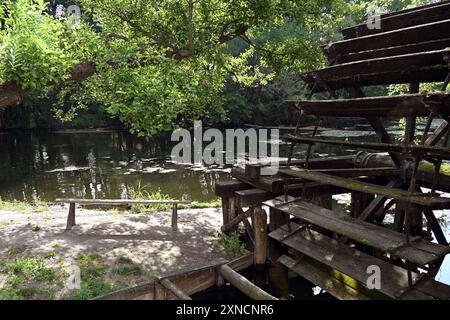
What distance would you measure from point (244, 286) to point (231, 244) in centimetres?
226

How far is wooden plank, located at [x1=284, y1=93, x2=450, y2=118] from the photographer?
15.1ft

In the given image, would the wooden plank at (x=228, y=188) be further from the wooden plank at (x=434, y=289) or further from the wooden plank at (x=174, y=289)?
the wooden plank at (x=434, y=289)

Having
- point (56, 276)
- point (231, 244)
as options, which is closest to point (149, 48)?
point (231, 244)

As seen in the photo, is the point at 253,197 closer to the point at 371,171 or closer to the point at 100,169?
the point at 371,171

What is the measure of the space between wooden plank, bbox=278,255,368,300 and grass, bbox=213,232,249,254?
49.5 inches

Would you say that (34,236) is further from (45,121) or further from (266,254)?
(45,121)

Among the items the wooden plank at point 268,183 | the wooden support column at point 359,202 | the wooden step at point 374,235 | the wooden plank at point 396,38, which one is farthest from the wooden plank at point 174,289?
the wooden plank at point 396,38

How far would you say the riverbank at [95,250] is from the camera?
5.57 m

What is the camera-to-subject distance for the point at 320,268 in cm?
562

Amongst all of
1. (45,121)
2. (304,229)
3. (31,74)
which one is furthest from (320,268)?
(45,121)

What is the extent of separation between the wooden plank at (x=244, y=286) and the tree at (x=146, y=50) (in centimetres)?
295

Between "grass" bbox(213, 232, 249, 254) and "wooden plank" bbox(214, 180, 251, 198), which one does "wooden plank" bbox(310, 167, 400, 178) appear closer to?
"wooden plank" bbox(214, 180, 251, 198)

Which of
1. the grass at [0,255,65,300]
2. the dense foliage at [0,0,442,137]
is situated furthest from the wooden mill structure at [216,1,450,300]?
the grass at [0,255,65,300]

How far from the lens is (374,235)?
5.06m
